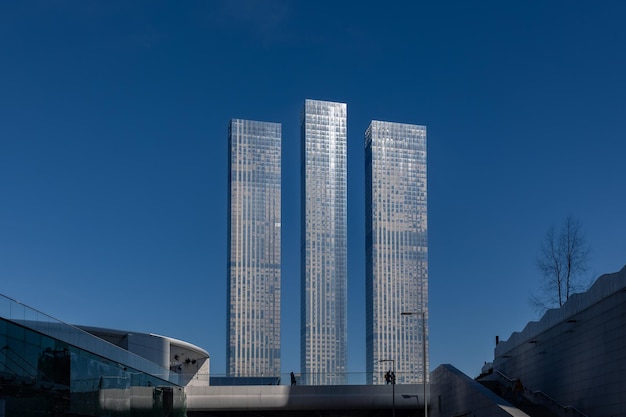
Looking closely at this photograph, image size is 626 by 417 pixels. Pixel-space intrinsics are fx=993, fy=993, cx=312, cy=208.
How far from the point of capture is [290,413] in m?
74.6

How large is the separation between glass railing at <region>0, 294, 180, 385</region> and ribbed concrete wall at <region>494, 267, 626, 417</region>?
62.1ft

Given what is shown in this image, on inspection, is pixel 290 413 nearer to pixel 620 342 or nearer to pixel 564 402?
pixel 564 402

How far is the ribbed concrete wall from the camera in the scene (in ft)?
121

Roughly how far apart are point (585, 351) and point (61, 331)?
71.1ft

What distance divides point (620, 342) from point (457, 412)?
17758 millimetres

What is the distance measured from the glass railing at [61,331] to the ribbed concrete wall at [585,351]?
1892 centimetres

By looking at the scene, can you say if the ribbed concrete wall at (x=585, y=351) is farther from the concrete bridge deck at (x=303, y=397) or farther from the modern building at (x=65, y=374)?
the modern building at (x=65, y=374)

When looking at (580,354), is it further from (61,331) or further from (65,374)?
(61,331)

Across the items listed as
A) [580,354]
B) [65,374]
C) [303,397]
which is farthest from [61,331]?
[303,397]

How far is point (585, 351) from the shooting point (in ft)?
136

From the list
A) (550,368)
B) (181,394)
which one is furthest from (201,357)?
(550,368)

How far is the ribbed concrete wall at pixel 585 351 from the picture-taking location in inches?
1451

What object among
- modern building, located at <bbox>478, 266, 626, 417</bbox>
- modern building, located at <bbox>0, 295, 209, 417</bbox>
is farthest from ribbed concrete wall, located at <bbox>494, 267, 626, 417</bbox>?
modern building, located at <bbox>0, 295, 209, 417</bbox>

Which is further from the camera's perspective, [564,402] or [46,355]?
[564,402]
